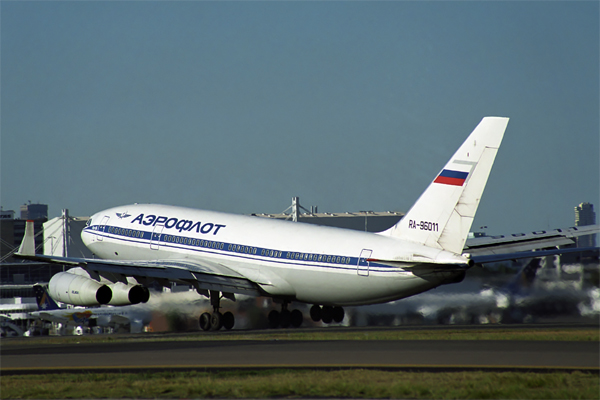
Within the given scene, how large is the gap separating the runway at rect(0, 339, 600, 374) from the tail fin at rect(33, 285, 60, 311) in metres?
37.1

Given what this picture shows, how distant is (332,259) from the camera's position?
123ft

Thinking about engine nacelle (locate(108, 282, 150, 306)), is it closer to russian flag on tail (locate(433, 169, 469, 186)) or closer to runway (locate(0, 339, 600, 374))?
runway (locate(0, 339, 600, 374))

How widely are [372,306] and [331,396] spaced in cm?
2563

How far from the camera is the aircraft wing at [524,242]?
4159 cm

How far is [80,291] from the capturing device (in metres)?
42.4

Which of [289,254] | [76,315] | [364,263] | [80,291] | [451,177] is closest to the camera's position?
[451,177]

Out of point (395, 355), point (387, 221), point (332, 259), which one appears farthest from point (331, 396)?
point (387, 221)

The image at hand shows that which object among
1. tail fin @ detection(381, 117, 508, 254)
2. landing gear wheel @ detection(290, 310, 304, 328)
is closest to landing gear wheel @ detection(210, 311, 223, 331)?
landing gear wheel @ detection(290, 310, 304, 328)

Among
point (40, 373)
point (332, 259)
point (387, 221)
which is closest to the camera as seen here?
point (40, 373)

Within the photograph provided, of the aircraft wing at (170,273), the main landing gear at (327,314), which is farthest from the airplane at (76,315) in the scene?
the main landing gear at (327,314)

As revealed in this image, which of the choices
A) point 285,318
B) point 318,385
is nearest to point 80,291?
point 285,318

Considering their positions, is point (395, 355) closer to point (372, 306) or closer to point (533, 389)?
point (533, 389)

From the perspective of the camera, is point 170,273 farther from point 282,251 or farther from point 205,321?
point 282,251

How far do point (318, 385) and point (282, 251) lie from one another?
75.8ft
